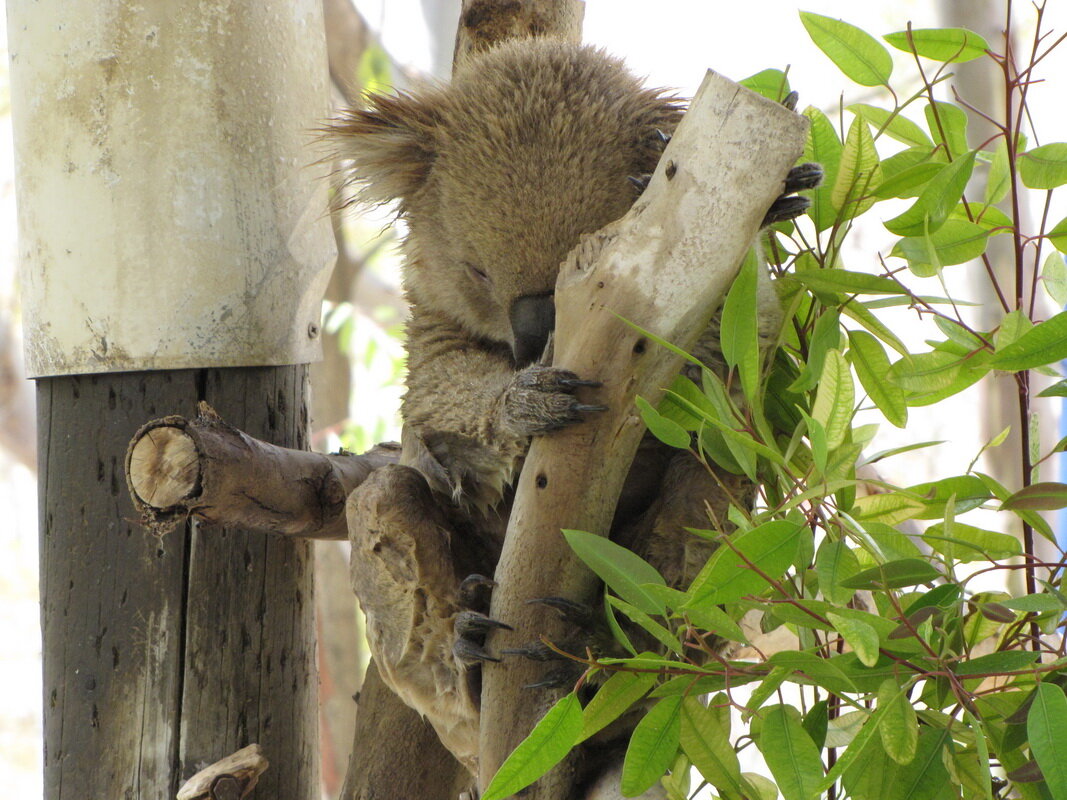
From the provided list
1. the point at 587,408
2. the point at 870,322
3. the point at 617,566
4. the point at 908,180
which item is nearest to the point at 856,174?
the point at 908,180

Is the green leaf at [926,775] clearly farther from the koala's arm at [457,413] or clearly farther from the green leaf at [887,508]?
the koala's arm at [457,413]

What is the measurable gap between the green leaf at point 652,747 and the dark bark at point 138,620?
81 centimetres

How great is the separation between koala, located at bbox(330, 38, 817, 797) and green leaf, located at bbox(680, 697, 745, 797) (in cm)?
30

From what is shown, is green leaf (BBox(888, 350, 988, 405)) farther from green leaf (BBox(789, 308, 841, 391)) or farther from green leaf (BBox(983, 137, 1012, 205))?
green leaf (BBox(983, 137, 1012, 205))

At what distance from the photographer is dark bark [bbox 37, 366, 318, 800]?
1.43m

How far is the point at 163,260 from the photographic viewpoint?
4.73 feet

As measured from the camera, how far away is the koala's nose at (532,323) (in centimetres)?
134

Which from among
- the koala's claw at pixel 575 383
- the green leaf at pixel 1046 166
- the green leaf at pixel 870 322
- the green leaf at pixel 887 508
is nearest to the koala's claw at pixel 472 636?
the koala's claw at pixel 575 383

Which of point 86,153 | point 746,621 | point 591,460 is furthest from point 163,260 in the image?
point 746,621

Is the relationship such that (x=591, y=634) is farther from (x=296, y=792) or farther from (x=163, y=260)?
(x=163, y=260)

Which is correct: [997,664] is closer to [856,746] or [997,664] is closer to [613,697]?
[856,746]

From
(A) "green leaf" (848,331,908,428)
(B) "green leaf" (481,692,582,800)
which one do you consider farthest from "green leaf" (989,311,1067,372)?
(B) "green leaf" (481,692,582,800)

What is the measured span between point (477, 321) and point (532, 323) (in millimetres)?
216

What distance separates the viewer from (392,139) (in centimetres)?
150
